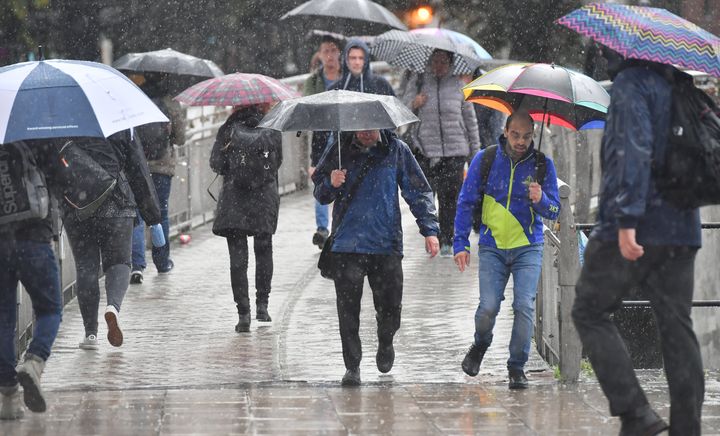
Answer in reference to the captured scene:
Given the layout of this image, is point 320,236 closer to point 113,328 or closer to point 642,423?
point 113,328

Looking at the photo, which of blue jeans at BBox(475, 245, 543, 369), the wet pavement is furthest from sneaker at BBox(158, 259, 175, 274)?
blue jeans at BBox(475, 245, 543, 369)

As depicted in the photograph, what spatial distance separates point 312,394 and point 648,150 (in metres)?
2.85

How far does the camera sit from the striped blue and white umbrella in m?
7.80

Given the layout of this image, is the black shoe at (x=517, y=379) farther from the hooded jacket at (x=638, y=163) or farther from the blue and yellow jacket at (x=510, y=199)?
the hooded jacket at (x=638, y=163)

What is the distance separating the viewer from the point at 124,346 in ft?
33.3

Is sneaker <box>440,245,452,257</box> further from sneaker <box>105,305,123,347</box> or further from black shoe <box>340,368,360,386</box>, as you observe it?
black shoe <box>340,368,360,386</box>

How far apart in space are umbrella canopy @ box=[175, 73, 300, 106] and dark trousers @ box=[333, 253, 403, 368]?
1.97m

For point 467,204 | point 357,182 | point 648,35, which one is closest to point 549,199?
point 467,204

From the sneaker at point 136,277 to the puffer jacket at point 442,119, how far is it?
280 centimetres

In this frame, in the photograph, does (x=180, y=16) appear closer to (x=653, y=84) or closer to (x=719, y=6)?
(x=719, y=6)

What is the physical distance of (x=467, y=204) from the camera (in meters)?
8.62

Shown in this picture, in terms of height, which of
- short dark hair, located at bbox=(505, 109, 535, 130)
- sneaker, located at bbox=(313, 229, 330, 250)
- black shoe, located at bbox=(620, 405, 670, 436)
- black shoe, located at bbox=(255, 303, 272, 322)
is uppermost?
short dark hair, located at bbox=(505, 109, 535, 130)

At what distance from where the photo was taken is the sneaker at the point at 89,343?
9.97m

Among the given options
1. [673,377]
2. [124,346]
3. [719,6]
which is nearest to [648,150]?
[673,377]
